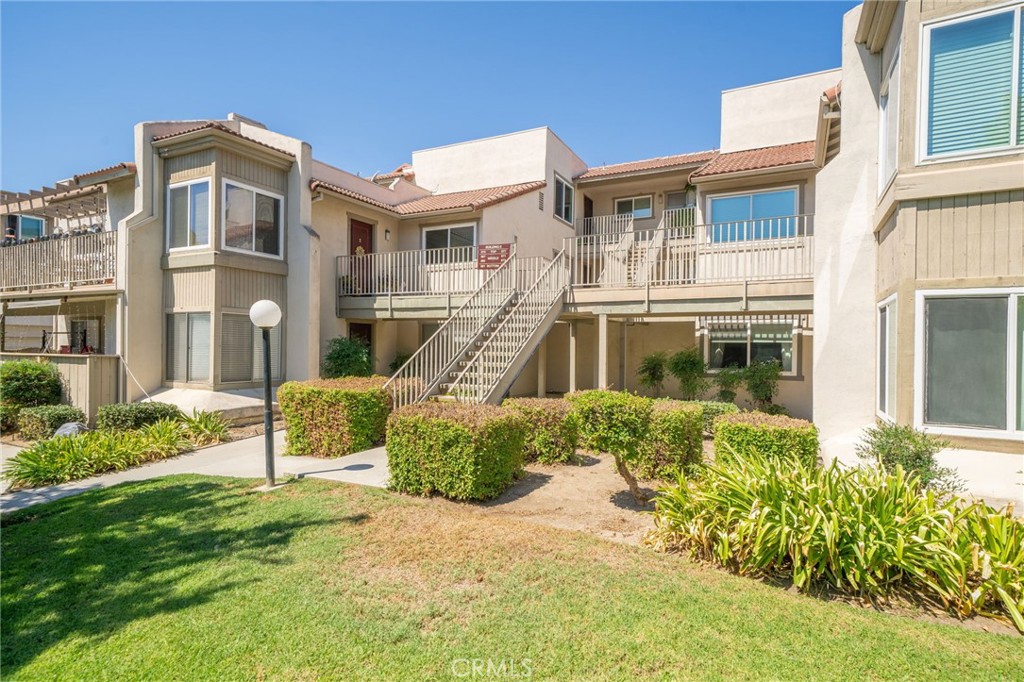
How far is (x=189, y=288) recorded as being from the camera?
1292 cm

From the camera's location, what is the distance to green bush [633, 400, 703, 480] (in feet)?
25.6

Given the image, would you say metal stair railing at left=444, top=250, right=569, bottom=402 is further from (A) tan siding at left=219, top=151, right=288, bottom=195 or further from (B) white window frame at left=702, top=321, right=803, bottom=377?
(A) tan siding at left=219, top=151, right=288, bottom=195

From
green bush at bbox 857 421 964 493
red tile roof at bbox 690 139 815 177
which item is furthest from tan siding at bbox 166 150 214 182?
green bush at bbox 857 421 964 493

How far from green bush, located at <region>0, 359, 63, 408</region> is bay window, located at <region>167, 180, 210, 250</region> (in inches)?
172

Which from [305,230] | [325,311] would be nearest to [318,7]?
[305,230]

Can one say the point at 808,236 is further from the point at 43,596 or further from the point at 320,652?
the point at 43,596

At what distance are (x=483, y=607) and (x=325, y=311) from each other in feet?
42.2

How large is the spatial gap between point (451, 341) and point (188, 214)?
25.7ft

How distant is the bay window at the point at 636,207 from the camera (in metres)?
19.9

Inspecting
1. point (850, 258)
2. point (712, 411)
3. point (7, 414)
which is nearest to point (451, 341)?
point (712, 411)

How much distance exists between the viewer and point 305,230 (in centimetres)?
1412

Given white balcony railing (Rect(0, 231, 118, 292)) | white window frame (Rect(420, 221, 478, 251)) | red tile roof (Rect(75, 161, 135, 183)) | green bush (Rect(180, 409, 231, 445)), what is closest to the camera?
green bush (Rect(180, 409, 231, 445))

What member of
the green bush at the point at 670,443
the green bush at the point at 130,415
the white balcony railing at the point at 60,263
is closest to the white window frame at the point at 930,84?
the green bush at the point at 670,443

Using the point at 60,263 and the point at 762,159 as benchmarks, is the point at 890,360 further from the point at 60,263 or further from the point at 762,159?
the point at 60,263
